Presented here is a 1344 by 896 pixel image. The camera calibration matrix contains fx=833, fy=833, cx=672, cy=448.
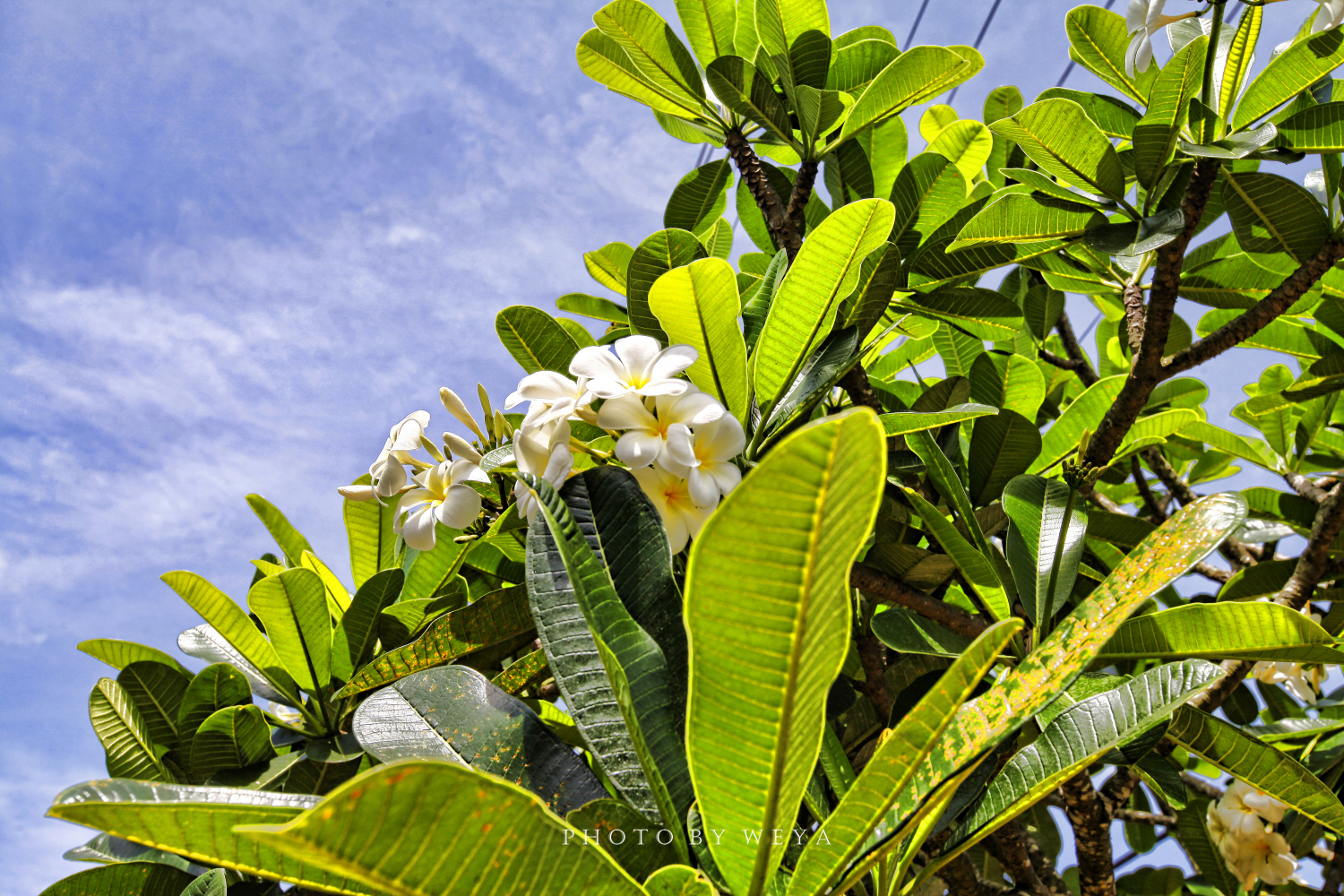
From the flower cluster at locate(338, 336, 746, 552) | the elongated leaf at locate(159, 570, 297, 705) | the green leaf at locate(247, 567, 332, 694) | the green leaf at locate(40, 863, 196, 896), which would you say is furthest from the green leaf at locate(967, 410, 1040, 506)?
the green leaf at locate(40, 863, 196, 896)

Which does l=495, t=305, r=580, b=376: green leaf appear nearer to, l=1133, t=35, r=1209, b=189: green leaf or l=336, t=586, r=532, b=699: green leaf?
l=336, t=586, r=532, b=699: green leaf

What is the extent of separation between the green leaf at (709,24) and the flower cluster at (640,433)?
3.41ft

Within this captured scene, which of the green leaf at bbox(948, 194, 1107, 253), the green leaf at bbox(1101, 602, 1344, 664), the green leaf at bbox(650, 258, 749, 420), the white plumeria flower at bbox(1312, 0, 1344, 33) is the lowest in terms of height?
the green leaf at bbox(1101, 602, 1344, 664)

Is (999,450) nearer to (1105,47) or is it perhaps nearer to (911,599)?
(911,599)

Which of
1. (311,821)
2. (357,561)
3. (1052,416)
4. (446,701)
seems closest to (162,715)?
(357,561)

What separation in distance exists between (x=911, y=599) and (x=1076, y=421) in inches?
24.0

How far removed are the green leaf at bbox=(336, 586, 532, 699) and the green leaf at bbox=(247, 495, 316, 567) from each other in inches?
28.3

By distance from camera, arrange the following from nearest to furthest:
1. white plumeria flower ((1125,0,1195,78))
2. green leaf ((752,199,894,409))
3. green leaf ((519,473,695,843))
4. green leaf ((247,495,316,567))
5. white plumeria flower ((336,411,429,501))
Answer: green leaf ((519,473,695,843))
green leaf ((752,199,894,409))
white plumeria flower ((336,411,429,501))
white plumeria flower ((1125,0,1195,78))
green leaf ((247,495,316,567))

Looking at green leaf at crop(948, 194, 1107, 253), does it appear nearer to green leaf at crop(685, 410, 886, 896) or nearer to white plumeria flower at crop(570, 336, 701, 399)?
white plumeria flower at crop(570, 336, 701, 399)

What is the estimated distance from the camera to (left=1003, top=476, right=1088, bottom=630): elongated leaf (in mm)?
1260

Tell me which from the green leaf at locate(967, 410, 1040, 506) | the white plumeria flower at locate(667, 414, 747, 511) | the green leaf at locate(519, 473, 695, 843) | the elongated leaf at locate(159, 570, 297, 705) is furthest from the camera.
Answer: the green leaf at locate(967, 410, 1040, 506)

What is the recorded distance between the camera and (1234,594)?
185cm

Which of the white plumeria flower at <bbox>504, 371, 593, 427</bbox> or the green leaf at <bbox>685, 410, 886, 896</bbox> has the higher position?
the white plumeria flower at <bbox>504, 371, 593, 427</bbox>

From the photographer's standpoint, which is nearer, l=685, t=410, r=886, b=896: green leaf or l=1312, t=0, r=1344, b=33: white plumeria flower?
l=685, t=410, r=886, b=896: green leaf
